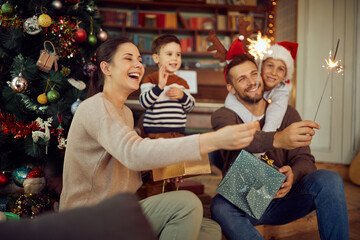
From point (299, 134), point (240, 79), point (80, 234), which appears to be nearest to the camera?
point (80, 234)

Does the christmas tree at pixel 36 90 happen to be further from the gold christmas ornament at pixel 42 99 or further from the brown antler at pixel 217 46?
the brown antler at pixel 217 46

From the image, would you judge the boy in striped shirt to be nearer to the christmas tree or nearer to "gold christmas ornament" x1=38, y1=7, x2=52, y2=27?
the christmas tree

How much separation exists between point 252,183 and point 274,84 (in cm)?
67

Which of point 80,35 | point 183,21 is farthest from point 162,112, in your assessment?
point 183,21

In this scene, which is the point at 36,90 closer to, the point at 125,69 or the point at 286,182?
the point at 125,69

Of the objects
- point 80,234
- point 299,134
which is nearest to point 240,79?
point 299,134

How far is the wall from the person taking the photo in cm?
289

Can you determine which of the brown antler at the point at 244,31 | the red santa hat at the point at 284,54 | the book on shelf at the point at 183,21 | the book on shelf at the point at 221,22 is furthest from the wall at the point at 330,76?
the book on shelf at the point at 183,21

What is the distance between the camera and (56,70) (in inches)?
79.4

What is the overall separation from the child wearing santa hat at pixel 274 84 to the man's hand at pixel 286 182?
0.27m

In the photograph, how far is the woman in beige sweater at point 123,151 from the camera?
965 millimetres

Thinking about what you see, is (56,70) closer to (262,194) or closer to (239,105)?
(239,105)

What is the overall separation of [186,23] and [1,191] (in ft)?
12.8

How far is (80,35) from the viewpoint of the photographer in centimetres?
204
